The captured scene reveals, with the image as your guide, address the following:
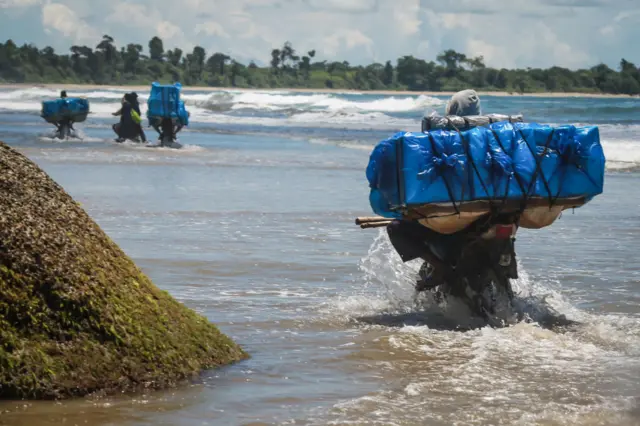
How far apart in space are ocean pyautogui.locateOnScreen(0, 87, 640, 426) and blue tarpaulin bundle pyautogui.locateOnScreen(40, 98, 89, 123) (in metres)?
14.3

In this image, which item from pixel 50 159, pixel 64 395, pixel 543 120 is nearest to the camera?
pixel 64 395

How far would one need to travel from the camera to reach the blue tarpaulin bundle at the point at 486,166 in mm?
6668

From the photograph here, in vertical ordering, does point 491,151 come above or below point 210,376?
above

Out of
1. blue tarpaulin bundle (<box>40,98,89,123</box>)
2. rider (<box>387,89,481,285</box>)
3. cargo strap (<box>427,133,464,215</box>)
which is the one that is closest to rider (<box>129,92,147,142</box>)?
blue tarpaulin bundle (<box>40,98,89,123</box>)

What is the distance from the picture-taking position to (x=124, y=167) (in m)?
20.5

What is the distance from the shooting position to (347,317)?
299 inches

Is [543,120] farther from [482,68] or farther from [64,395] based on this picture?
[482,68]

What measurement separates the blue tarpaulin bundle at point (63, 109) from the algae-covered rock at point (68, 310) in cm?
2620

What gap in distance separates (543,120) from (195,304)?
148ft

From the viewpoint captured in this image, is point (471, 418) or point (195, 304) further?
point (195, 304)

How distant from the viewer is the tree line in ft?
440

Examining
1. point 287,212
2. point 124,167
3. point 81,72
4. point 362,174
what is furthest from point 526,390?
point 81,72

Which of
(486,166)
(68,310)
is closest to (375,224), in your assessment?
(486,166)

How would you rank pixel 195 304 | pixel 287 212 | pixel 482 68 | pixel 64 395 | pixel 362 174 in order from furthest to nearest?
pixel 482 68 < pixel 362 174 < pixel 287 212 < pixel 195 304 < pixel 64 395
